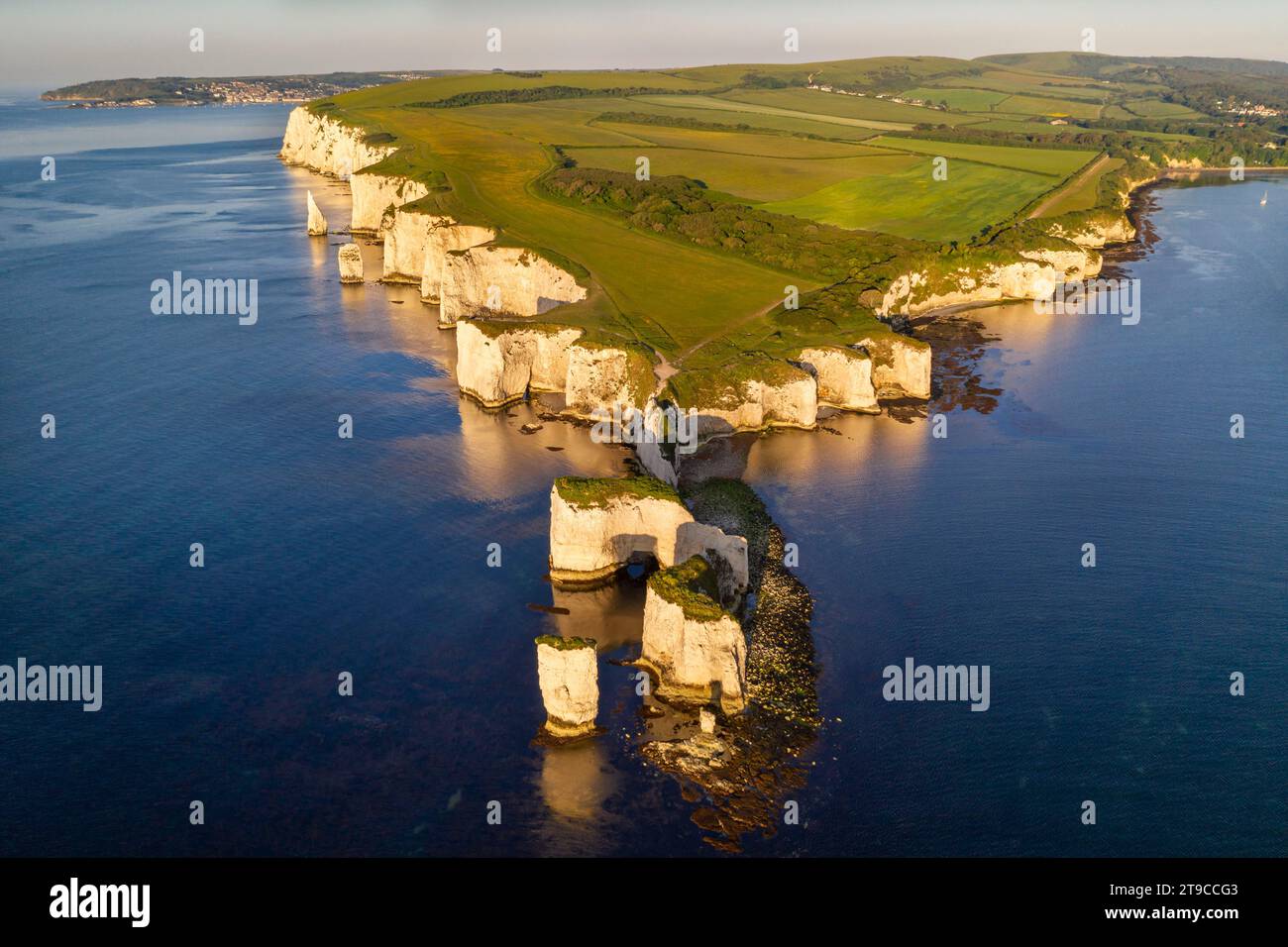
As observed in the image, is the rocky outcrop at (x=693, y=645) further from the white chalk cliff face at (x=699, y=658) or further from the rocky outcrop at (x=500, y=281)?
the rocky outcrop at (x=500, y=281)

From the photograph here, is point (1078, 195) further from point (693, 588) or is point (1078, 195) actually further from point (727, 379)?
point (693, 588)

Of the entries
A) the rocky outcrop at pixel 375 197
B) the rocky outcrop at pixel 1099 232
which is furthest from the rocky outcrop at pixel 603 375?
the rocky outcrop at pixel 1099 232

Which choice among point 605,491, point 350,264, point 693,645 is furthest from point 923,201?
point 693,645

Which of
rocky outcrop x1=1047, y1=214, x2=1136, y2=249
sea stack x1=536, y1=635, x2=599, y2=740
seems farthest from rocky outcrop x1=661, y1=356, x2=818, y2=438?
rocky outcrop x1=1047, y1=214, x2=1136, y2=249

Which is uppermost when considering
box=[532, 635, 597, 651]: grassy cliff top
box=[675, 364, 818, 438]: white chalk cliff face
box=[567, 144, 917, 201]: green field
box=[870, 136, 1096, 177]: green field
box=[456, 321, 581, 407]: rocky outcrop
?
box=[870, 136, 1096, 177]: green field

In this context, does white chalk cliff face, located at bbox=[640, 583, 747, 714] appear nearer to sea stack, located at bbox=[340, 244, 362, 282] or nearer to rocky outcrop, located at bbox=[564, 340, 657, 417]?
rocky outcrop, located at bbox=[564, 340, 657, 417]
